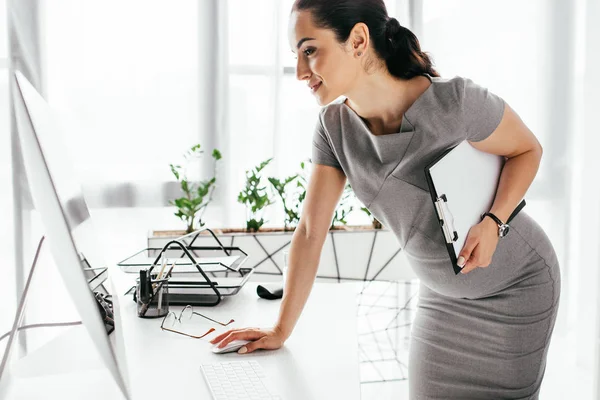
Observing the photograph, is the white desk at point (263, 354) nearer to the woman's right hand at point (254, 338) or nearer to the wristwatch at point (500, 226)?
the woman's right hand at point (254, 338)

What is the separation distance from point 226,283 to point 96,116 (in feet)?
5.07

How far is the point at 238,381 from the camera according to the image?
100 cm

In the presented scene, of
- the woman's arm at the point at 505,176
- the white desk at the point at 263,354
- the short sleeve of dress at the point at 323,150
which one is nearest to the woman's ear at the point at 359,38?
the short sleeve of dress at the point at 323,150

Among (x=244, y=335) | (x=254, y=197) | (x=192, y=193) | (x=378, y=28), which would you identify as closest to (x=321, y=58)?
(x=378, y=28)

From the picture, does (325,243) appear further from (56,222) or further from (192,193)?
(56,222)

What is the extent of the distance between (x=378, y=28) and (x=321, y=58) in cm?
18

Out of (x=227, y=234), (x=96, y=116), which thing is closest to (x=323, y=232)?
(x=227, y=234)

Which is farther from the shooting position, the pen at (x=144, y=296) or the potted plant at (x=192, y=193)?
the potted plant at (x=192, y=193)

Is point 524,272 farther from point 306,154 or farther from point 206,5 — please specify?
point 206,5

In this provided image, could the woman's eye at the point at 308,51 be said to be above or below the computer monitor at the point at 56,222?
above

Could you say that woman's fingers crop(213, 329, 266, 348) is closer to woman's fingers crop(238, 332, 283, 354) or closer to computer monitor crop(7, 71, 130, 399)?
woman's fingers crop(238, 332, 283, 354)

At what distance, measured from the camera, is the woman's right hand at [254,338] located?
117 cm

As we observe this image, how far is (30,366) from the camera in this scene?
103 centimetres

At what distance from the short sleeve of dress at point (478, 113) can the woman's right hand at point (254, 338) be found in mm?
622
